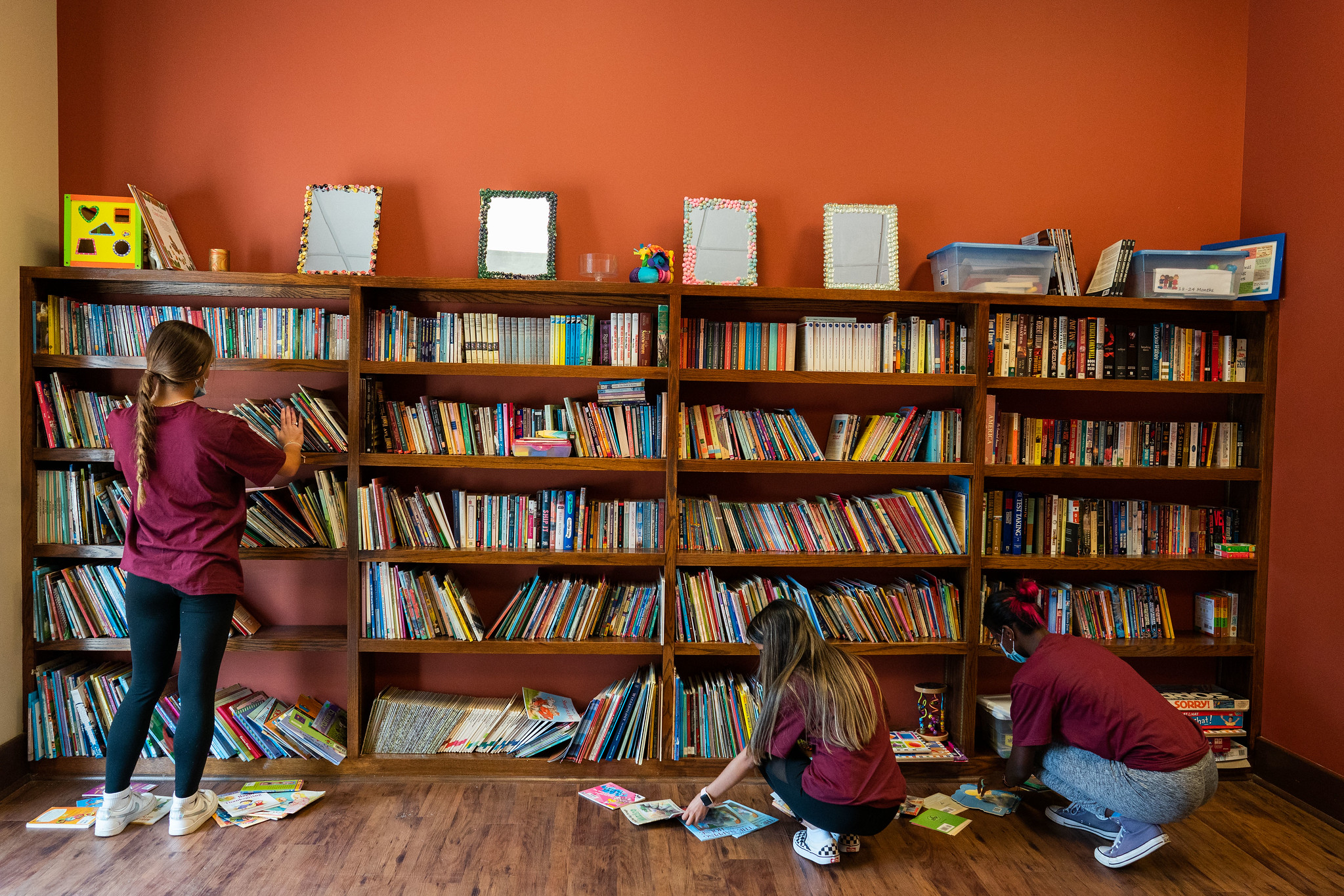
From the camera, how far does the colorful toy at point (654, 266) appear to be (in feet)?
10.3

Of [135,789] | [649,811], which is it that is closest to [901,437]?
[649,811]

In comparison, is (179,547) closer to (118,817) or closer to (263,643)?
(263,643)

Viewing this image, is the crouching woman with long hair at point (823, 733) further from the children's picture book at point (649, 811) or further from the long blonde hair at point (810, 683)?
the children's picture book at point (649, 811)

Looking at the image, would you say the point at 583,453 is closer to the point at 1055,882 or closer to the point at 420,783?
the point at 420,783

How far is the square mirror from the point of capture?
3.24 meters

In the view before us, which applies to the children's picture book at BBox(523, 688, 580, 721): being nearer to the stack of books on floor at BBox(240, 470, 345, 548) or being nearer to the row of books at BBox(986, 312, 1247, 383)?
the stack of books on floor at BBox(240, 470, 345, 548)

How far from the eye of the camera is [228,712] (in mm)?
3096

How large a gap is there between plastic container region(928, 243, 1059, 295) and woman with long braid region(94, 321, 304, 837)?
2.56 m

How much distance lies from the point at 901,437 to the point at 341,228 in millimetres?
2340

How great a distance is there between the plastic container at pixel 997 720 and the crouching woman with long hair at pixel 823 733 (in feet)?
2.92

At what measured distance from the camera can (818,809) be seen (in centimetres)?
249

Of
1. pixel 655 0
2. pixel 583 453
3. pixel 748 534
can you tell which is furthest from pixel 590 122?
pixel 748 534

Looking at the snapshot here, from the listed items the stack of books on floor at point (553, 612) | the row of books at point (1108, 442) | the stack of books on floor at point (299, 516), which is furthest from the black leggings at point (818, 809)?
the stack of books on floor at point (299, 516)

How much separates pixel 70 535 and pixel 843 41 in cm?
358
